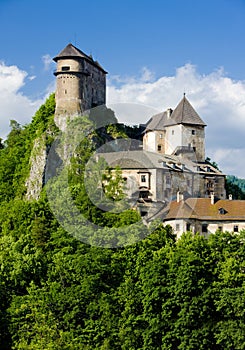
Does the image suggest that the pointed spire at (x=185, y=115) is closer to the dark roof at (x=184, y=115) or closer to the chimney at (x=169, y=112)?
the dark roof at (x=184, y=115)

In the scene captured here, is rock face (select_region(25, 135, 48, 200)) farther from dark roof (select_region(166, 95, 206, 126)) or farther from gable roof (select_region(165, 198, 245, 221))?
gable roof (select_region(165, 198, 245, 221))

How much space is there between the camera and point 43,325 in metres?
43.8

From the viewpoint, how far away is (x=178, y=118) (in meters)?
70.6

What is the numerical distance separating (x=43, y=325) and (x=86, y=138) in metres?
24.9

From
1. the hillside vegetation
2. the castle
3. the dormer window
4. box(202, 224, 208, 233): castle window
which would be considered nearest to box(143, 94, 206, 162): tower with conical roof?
the castle

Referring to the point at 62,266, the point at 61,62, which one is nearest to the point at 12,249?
the point at 62,266

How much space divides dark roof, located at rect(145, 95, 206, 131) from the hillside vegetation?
712 inches

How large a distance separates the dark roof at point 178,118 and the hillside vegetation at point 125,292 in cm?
1808

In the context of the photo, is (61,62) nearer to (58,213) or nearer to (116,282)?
(58,213)

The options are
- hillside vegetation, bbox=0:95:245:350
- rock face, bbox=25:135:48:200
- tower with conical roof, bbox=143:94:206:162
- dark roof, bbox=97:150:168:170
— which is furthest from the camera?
tower with conical roof, bbox=143:94:206:162

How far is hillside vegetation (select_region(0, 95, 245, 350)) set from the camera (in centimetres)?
4238

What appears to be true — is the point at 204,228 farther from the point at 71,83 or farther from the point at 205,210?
the point at 71,83

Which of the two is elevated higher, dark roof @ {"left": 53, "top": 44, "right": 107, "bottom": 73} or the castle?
dark roof @ {"left": 53, "top": 44, "right": 107, "bottom": 73}

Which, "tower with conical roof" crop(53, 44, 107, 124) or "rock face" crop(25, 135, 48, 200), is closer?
"rock face" crop(25, 135, 48, 200)
